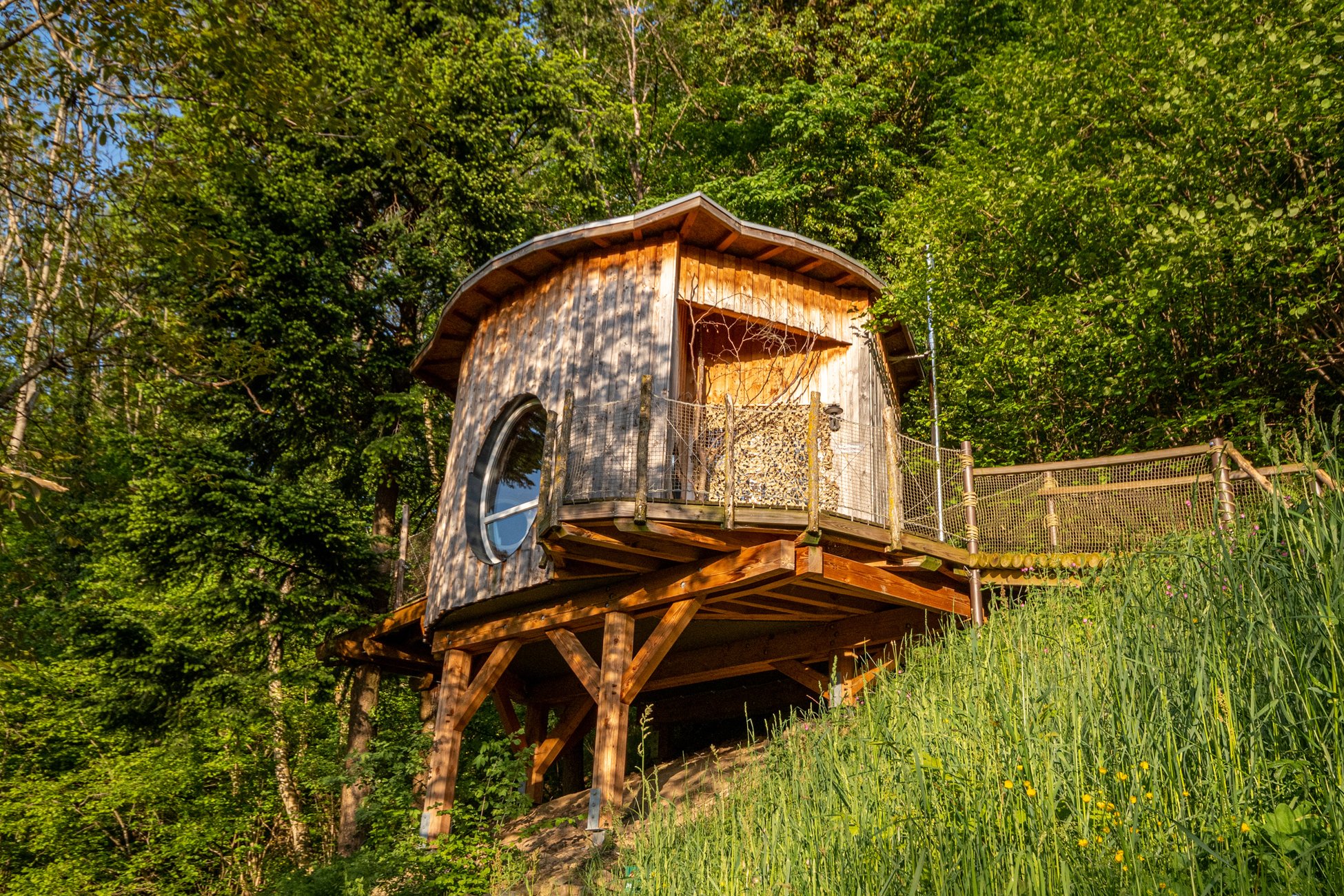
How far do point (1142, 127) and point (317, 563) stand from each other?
1207cm

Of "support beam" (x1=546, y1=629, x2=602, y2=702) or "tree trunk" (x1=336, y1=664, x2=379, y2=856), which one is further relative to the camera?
"tree trunk" (x1=336, y1=664, x2=379, y2=856)

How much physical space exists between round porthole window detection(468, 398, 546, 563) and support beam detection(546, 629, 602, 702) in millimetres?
1166

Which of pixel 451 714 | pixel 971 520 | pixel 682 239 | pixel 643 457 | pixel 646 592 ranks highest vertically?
pixel 682 239

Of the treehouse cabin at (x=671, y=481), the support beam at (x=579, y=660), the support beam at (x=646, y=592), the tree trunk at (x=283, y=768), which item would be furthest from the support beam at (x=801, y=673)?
the tree trunk at (x=283, y=768)

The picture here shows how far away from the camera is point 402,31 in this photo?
16.6 metres

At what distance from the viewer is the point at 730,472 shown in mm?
7820

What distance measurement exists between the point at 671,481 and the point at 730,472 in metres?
0.96

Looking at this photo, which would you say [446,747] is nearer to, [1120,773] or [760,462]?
[760,462]

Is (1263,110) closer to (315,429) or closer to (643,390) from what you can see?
(643,390)

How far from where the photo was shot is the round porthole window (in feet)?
33.9

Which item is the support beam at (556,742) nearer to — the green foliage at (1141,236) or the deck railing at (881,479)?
the deck railing at (881,479)

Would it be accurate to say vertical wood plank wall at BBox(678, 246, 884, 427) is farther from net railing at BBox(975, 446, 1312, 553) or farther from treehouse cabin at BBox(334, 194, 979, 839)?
net railing at BBox(975, 446, 1312, 553)

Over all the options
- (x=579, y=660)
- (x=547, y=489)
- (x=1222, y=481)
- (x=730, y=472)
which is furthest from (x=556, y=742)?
(x=1222, y=481)

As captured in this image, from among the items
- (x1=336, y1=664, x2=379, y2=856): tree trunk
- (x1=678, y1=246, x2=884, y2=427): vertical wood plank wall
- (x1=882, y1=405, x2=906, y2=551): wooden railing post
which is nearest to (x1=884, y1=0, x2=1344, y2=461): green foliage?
(x1=678, y1=246, x2=884, y2=427): vertical wood plank wall
